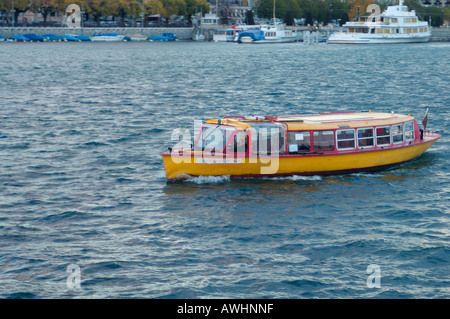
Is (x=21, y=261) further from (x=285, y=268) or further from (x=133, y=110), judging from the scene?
(x=133, y=110)

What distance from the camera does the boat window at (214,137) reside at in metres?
35.1

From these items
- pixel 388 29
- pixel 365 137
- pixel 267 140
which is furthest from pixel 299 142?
pixel 388 29

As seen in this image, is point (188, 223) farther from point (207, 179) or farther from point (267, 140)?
point (267, 140)

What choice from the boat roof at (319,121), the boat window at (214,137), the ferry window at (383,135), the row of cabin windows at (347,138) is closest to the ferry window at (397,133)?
the row of cabin windows at (347,138)

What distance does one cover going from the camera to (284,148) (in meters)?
35.3

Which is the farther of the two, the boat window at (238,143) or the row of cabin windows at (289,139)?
the row of cabin windows at (289,139)

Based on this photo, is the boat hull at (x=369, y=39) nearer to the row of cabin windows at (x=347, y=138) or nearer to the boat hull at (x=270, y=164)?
the row of cabin windows at (x=347, y=138)

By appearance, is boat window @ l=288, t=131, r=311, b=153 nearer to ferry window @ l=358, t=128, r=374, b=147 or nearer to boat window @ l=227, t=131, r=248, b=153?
boat window @ l=227, t=131, r=248, b=153

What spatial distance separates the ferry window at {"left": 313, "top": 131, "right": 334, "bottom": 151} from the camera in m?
35.7

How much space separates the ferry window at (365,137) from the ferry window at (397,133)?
70.3 inches

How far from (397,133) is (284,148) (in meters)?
7.06

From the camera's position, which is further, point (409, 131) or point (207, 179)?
point (409, 131)

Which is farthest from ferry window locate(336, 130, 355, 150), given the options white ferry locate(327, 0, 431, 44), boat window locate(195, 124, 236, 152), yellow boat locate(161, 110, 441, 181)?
white ferry locate(327, 0, 431, 44)

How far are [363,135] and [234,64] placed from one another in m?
92.8
